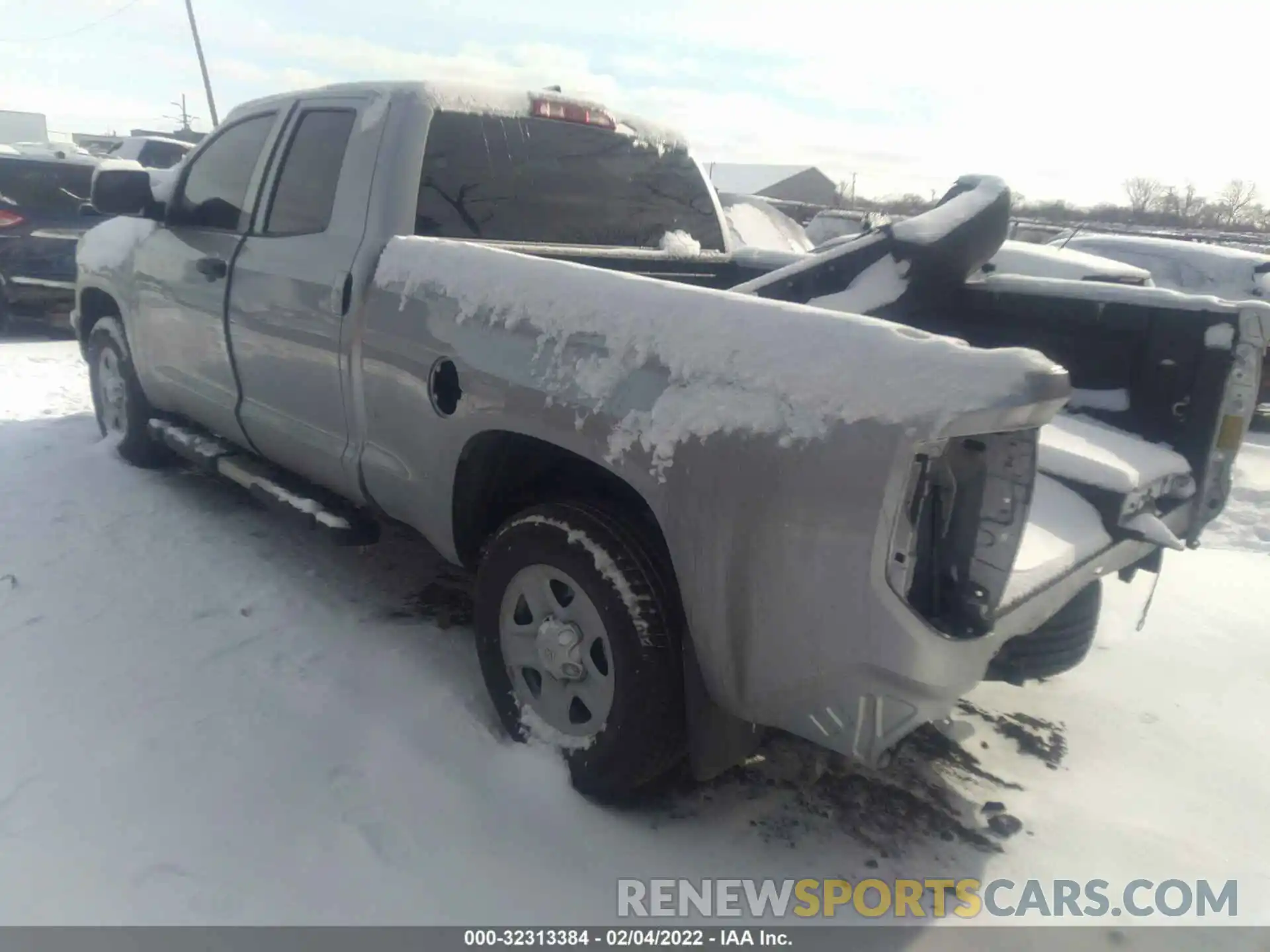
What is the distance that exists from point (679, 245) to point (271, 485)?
2.11 m

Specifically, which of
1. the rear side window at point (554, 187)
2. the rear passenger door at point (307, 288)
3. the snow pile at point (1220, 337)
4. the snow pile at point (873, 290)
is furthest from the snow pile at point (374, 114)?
the snow pile at point (1220, 337)

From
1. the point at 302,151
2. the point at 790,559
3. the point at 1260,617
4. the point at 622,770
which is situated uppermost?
the point at 302,151

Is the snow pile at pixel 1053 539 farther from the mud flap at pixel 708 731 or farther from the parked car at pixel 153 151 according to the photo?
the parked car at pixel 153 151

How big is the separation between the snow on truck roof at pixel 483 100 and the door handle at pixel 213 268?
0.77 metres

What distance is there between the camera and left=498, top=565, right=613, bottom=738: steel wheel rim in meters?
2.53

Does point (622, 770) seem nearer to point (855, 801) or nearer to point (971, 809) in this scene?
point (855, 801)

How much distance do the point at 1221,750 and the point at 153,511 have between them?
4.73 meters

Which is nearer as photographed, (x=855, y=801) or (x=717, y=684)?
(x=717, y=684)

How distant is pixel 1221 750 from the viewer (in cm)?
312

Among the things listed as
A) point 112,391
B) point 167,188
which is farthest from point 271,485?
point 112,391

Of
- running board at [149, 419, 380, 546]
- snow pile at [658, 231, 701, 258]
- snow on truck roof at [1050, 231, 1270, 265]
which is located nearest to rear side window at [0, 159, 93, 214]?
running board at [149, 419, 380, 546]

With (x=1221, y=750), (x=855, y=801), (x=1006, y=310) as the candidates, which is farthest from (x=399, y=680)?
(x=1221, y=750)

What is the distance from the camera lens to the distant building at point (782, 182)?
169ft
